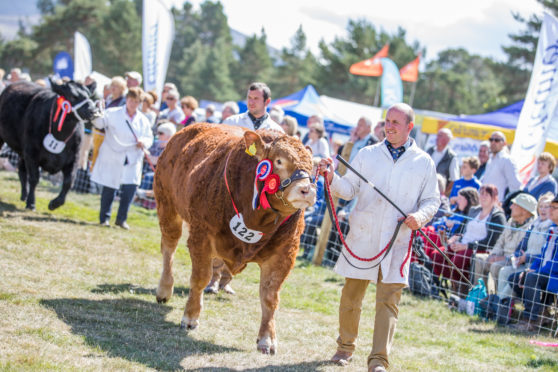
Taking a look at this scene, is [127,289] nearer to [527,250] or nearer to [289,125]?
[289,125]

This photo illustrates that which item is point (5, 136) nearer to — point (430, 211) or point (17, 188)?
point (17, 188)

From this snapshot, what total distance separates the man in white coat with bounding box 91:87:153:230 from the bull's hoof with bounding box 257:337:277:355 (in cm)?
Answer: 518

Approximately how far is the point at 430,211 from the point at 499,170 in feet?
18.8

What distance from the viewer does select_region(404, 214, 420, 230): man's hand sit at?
14.6ft

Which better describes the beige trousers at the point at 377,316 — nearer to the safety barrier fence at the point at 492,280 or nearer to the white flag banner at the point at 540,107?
the safety barrier fence at the point at 492,280

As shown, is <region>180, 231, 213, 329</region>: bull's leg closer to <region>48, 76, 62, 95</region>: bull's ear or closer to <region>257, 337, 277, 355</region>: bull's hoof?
<region>257, 337, 277, 355</region>: bull's hoof

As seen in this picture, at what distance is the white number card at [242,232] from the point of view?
4.81 metres

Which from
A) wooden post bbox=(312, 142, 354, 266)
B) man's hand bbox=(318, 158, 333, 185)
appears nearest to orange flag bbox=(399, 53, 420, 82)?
wooden post bbox=(312, 142, 354, 266)

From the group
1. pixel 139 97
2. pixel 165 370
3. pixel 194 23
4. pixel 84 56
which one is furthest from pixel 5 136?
pixel 194 23

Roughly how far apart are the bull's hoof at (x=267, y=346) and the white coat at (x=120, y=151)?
5215mm

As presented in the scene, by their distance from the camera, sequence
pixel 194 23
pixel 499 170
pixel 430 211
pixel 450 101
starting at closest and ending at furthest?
pixel 430 211, pixel 499 170, pixel 450 101, pixel 194 23

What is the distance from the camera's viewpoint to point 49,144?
9.09 metres

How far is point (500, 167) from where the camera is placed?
32.0ft

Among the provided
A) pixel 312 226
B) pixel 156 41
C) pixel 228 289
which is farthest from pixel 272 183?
pixel 156 41
